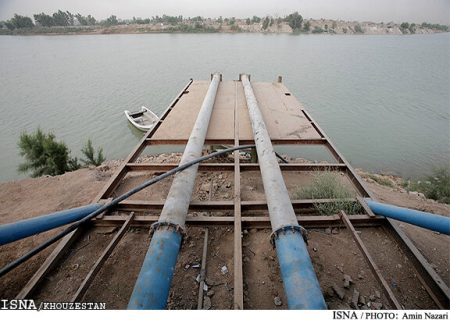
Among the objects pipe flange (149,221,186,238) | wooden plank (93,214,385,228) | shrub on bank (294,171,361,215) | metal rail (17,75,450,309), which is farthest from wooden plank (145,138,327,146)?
pipe flange (149,221,186,238)

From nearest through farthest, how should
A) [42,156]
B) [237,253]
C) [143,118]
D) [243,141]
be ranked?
[237,253], [243,141], [42,156], [143,118]

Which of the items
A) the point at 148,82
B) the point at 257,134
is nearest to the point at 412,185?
the point at 257,134

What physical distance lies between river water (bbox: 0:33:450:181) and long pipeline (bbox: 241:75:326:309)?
26.8 feet

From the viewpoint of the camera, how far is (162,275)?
2170mm

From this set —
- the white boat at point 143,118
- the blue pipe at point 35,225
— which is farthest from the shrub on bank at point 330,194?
the white boat at point 143,118

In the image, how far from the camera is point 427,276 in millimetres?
2625

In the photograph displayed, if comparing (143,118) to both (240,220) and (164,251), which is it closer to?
(240,220)

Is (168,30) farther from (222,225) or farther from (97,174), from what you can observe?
(222,225)

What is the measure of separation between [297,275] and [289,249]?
10.8 inches

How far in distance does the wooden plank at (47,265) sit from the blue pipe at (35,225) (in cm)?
22

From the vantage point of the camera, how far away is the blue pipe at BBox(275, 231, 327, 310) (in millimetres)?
1979

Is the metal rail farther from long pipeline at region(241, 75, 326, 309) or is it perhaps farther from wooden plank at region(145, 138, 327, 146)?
wooden plank at region(145, 138, 327, 146)

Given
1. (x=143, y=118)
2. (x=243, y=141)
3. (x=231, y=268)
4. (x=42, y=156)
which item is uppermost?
(x=243, y=141)

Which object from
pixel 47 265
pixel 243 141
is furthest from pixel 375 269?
pixel 47 265
